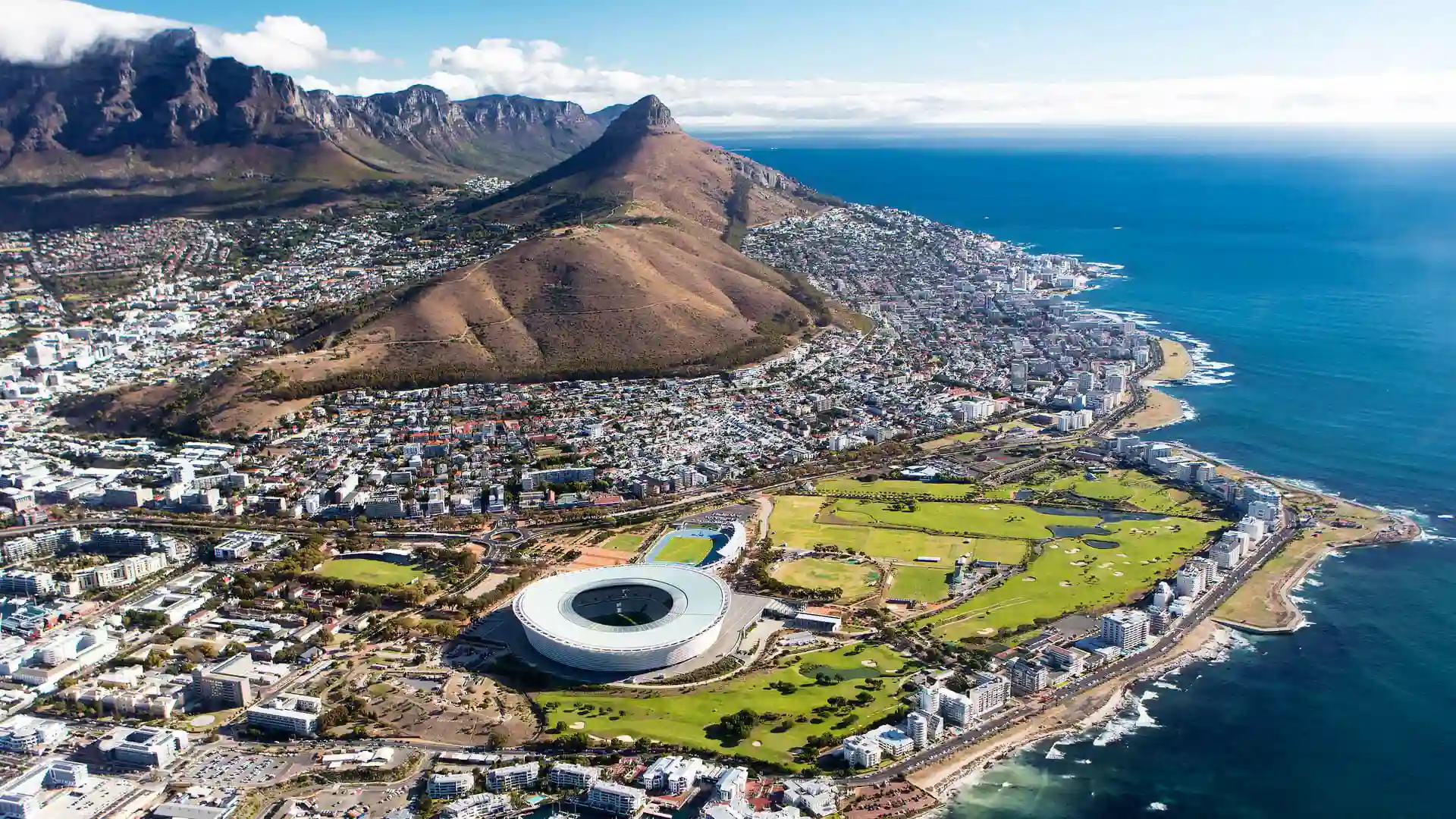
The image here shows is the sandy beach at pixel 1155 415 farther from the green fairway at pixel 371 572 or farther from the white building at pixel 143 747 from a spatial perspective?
the white building at pixel 143 747

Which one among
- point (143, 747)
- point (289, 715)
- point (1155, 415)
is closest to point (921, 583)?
point (289, 715)

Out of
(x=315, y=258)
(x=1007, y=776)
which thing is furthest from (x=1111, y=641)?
(x=315, y=258)

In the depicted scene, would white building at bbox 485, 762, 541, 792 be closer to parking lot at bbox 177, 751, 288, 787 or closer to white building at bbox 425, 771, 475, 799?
white building at bbox 425, 771, 475, 799

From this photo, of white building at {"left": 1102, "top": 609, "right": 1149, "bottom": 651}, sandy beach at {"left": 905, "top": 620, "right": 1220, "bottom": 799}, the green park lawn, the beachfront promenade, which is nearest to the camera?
sandy beach at {"left": 905, "top": 620, "right": 1220, "bottom": 799}

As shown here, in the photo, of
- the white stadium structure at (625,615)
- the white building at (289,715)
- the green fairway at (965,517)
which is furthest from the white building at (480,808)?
the green fairway at (965,517)

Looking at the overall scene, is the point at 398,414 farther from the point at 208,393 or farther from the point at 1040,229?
the point at 1040,229

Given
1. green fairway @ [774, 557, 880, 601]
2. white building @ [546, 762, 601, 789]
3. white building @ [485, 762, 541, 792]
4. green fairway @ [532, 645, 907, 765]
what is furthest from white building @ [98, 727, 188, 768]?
green fairway @ [774, 557, 880, 601]
